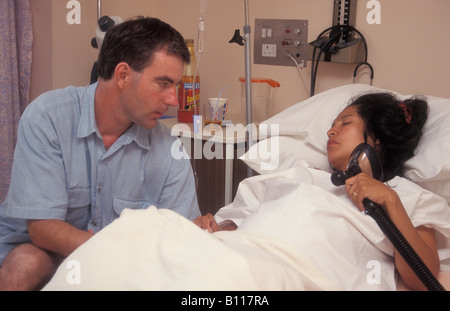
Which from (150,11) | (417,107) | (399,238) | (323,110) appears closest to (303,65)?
(323,110)

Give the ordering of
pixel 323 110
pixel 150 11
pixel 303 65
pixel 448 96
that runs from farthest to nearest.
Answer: pixel 150 11 → pixel 303 65 → pixel 448 96 → pixel 323 110

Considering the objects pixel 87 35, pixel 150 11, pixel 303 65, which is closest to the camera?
pixel 303 65

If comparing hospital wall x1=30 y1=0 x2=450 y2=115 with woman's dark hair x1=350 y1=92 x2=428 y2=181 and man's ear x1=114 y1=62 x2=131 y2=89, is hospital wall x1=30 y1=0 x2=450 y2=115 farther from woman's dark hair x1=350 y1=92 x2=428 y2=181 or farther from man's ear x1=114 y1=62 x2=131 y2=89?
man's ear x1=114 y1=62 x2=131 y2=89

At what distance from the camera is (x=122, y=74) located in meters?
1.41

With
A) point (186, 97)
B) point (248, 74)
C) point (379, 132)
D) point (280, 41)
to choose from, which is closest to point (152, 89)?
point (248, 74)

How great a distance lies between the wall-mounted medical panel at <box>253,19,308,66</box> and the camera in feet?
7.47

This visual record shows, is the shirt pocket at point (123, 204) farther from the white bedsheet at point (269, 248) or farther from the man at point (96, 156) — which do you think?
the white bedsheet at point (269, 248)

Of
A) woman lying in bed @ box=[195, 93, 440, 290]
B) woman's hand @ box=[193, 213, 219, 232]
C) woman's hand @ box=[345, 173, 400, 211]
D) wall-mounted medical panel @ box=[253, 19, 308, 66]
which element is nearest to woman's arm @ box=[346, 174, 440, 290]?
woman's hand @ box=[345, 173, 400, 211]

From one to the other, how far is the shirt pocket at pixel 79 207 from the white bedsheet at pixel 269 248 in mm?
365

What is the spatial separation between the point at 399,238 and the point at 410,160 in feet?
1.52

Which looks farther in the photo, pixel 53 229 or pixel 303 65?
pixel 303 65

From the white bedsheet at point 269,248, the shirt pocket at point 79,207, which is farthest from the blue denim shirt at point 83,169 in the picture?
the white bedsheet at point 269,248

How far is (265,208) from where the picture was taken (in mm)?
1322

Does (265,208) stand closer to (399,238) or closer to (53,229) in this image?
(399,238)
